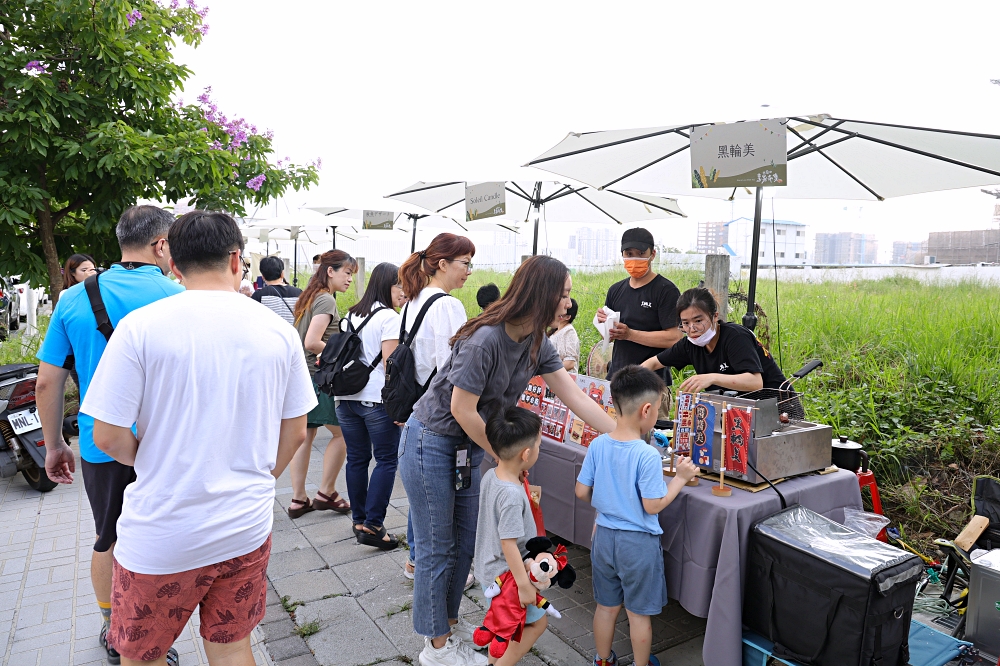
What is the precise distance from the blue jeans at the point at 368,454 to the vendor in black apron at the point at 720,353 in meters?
1.78

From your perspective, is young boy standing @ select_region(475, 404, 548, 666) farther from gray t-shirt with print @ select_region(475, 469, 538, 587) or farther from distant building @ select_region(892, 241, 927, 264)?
distant building @ select_region(892, 241, 927, 264)

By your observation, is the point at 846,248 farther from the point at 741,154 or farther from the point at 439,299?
the point at 439,299

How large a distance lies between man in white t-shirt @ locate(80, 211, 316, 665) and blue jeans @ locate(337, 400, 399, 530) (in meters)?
1.93

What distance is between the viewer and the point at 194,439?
5.73ft

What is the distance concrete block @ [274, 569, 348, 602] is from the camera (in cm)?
346

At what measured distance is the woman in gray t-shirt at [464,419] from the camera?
8.06 feet

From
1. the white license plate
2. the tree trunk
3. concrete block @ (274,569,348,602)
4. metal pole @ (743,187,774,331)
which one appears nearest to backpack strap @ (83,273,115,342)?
concrete block @ (274,569,348,602)

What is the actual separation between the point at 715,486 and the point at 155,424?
2.14 m

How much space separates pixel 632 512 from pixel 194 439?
67.0 inches

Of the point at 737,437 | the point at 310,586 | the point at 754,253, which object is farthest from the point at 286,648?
the point at 754,253

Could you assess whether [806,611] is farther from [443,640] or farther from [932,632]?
[443,640]

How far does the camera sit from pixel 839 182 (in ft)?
15.5

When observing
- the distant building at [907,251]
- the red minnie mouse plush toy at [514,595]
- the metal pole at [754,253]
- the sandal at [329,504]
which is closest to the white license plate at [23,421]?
the sandal at [329,504]

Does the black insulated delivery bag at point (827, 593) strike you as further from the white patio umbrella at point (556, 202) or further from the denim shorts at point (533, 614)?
the white patio umbrella at point (556, 202)
